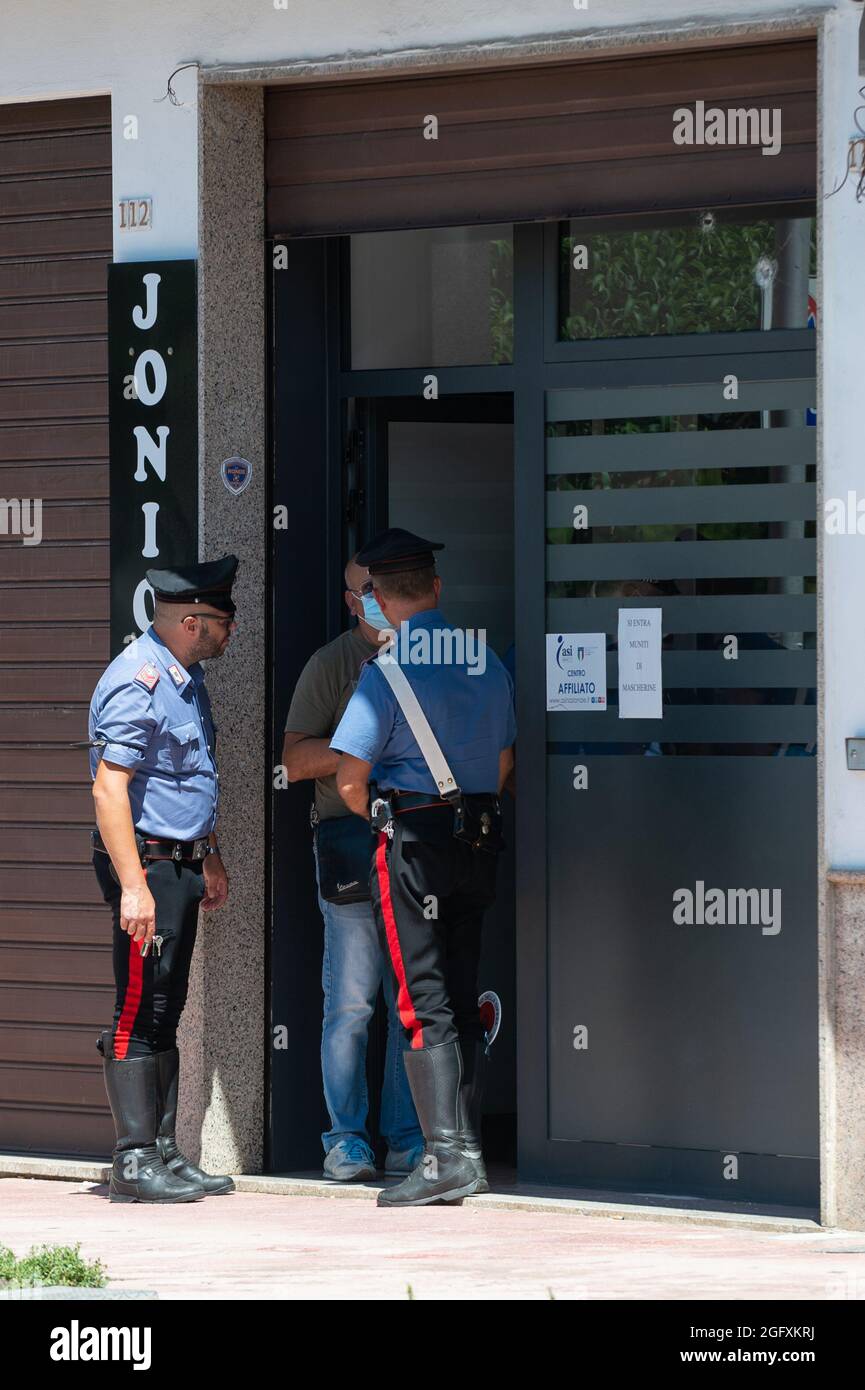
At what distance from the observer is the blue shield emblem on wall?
7035 millimetres

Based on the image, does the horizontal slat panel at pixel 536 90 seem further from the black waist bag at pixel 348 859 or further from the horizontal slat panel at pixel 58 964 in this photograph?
the horizontal slat panel at pixel 58 964

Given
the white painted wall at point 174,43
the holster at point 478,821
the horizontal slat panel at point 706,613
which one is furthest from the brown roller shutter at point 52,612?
the horizontal slat panel at point 706,613

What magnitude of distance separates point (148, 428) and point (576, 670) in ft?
5.62

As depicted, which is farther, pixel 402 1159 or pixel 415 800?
pixel 402 1159

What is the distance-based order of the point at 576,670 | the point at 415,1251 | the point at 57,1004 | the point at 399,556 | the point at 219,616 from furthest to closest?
the point at 57,1004, the point at 576,670, the point at 219,616, the point at 399,556, the point at 415,1251

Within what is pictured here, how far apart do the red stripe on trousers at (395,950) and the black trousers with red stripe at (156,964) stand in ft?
2.08

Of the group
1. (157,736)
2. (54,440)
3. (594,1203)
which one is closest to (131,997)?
(157,736)

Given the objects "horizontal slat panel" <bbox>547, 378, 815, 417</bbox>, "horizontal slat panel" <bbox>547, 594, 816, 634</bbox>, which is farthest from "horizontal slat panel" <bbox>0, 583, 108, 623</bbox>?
"horizontal slat panel" <bbox>547, 378, 815, 417</bbox>

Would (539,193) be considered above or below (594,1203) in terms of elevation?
above

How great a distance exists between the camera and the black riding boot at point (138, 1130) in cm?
→ 650

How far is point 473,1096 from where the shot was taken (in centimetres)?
661

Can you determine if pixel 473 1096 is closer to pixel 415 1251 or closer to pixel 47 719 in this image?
pixel 415 1251
